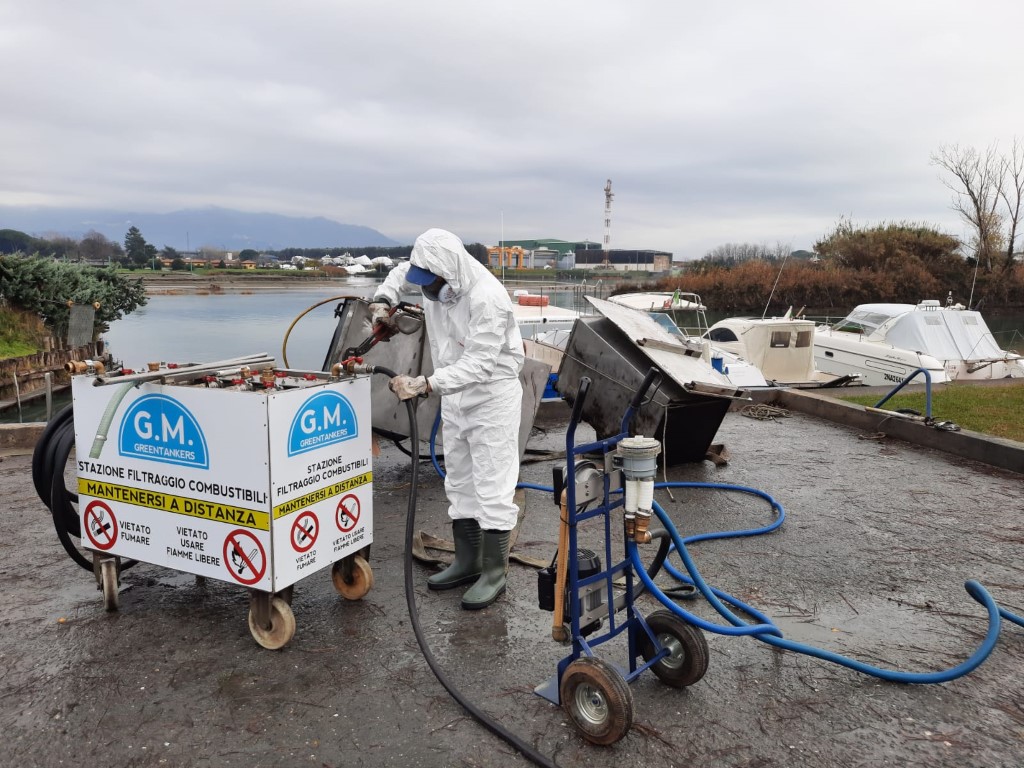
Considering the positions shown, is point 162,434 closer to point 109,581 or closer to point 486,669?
point 109,581

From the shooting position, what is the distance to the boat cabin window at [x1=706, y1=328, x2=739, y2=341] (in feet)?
50.9

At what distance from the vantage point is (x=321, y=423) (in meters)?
3.11

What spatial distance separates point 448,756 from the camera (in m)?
2.36

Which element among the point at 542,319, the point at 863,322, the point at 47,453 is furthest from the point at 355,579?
the point at 863,322

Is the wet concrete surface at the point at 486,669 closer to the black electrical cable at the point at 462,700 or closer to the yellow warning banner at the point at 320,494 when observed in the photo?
the black electrical cable at the point at 462,700

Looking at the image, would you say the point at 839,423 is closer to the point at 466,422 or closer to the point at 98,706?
the point at 466,422

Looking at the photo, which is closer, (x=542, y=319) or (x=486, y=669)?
(x=486, y=669)

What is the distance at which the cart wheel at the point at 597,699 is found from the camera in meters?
2.30

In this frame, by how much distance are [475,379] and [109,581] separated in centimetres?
202

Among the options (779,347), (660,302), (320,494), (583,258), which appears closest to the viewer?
(320,494)

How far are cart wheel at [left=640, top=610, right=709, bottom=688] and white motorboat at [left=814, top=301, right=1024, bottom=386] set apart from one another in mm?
12392

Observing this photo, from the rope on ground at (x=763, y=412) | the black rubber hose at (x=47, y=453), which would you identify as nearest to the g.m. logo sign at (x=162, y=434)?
the black rubber hose at (x=47, y=453)

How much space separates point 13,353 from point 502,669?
69.7 ft

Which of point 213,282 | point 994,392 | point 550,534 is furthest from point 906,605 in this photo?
point 213,282
